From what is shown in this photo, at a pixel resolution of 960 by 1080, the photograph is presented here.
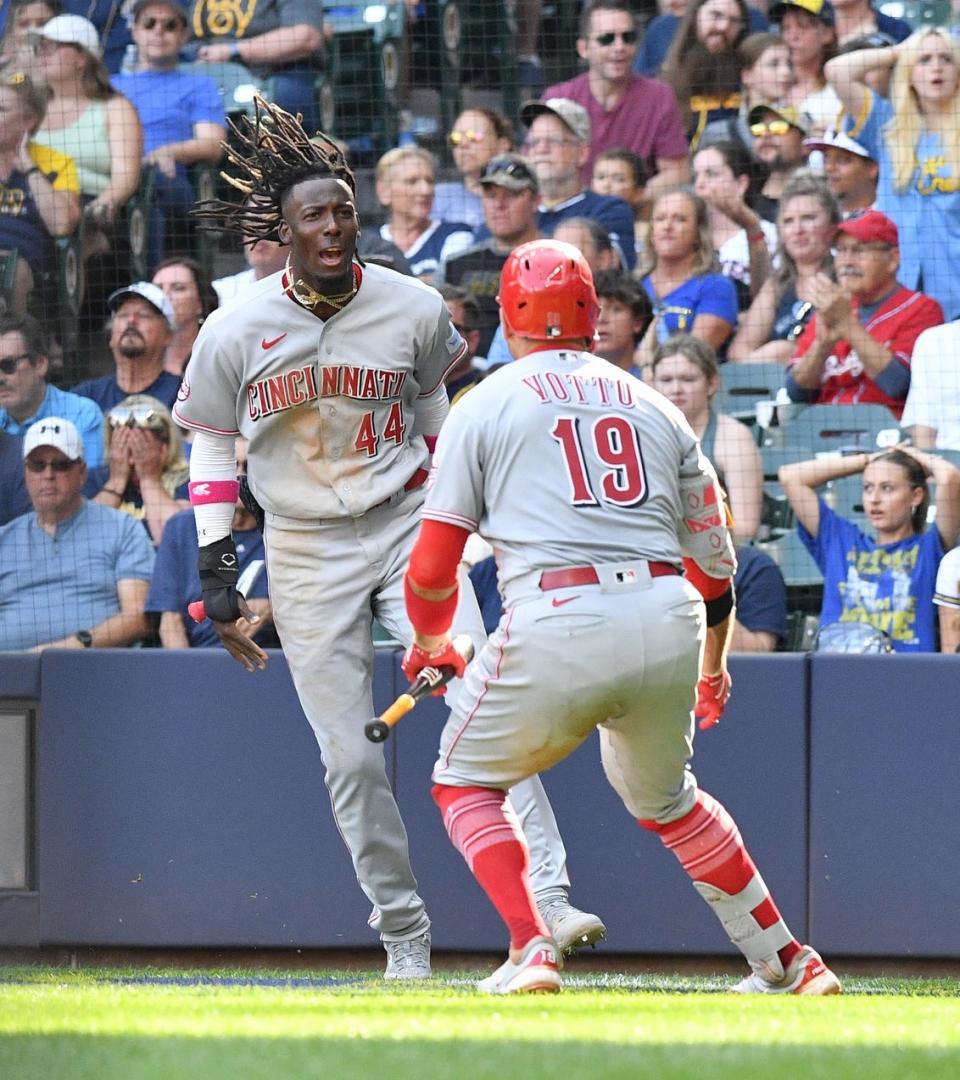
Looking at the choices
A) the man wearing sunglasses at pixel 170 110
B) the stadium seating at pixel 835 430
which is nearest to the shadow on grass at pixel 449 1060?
the stadium seating at pixel 835 430

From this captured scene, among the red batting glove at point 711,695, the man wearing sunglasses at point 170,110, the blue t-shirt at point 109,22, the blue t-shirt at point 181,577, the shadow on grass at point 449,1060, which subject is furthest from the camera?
the blue t-shirt at point 109,22

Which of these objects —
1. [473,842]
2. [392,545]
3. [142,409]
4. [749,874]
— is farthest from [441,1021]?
[142,409]

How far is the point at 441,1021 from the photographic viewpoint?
3.56 m

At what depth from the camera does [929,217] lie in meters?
7.82

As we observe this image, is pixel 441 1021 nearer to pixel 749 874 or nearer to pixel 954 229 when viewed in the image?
pixel 749 874

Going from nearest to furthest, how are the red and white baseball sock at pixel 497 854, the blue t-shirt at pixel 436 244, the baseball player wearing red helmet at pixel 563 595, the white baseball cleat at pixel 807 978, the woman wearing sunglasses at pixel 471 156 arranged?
the baseball player wearing red helmet at pixel 563 595 → the red and white baseball sock at pixel 497 854 → the white baseball cleat at pixel 807 978 → the blue t-shirt at pixel 436 244 → the woman wearing sunglasses at pixel 471 156

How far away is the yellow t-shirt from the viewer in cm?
878

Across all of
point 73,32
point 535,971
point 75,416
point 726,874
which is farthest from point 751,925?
point 73,32

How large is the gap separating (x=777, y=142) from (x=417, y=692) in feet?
15.1

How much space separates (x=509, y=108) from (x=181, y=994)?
575 cm

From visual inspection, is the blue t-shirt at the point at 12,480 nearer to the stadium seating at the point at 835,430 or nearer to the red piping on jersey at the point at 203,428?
the red piping on jersey at the point at 203,428

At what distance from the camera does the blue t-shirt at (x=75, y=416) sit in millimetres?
7938

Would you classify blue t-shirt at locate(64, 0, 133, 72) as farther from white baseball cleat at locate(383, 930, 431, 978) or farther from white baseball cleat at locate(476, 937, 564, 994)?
white baseball cleat at locate(476, 937, 564, 994)

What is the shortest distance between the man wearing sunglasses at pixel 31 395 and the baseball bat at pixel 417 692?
3797 millimetres
